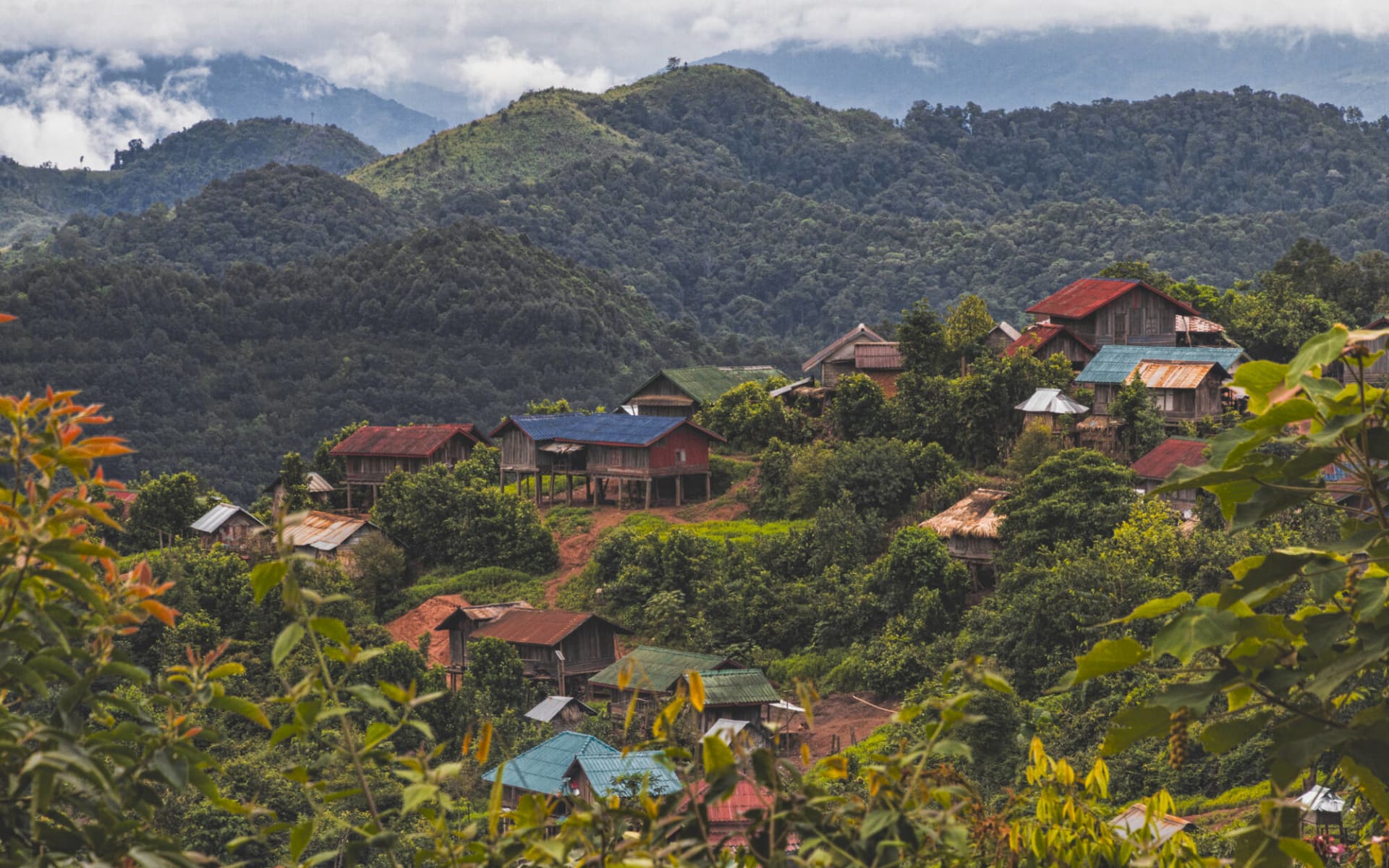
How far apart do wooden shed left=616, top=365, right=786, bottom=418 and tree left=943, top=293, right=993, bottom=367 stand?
8.79 m

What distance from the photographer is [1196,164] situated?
128875 mm

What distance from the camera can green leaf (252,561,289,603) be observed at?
2584 millimetres

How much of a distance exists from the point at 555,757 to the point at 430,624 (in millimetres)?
12789

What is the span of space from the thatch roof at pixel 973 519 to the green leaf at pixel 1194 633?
26303mm

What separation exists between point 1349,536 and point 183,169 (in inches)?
6987

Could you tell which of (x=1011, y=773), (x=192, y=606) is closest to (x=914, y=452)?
(x=1011, y=773)

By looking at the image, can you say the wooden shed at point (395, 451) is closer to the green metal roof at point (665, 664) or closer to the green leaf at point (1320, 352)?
the green metal roof at point (665, 664)

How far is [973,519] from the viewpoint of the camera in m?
29.5

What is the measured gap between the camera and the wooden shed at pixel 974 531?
28922 millimetres

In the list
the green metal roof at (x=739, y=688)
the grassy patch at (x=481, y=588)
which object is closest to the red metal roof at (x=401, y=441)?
the grassy patch at (x=481, y=588)

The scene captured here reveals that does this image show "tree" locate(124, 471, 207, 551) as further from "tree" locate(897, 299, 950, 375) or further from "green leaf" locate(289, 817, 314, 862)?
"green leaf" locate(289, 817, 314, 862)

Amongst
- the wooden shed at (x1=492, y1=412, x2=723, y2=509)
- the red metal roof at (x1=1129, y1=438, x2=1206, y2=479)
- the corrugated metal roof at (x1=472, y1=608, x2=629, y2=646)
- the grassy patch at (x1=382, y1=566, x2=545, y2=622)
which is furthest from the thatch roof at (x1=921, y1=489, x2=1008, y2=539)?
the grassy patch at (x1=382, y1=566, x2=545, y2=622)

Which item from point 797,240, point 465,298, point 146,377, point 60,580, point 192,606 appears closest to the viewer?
point 60,580

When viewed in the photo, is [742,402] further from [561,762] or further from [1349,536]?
[1349,536]
